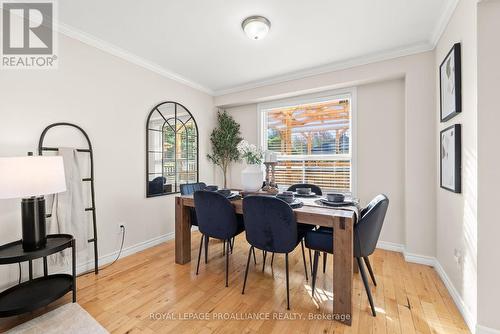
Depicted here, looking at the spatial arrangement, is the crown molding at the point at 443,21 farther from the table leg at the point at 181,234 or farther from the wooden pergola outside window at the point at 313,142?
the table leg at the point at 181,234

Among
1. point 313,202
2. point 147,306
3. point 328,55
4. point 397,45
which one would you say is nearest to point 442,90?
point 397,45

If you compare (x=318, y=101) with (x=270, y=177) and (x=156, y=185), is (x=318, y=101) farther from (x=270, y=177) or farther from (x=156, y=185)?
(x=156, y=185)

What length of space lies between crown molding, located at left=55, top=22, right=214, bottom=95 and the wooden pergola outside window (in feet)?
5.25

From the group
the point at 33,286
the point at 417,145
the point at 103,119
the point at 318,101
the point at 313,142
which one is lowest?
the point at 33,286

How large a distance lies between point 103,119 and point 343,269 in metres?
2.94

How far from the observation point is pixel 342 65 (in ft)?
9.93

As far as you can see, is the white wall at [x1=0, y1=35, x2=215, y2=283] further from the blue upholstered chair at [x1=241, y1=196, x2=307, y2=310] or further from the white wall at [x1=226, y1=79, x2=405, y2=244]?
the white wall at [x1=226, y1=79, x2=405, y2=244]

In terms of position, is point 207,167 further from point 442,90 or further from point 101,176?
point 442,90

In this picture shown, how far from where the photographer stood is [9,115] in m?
1.93

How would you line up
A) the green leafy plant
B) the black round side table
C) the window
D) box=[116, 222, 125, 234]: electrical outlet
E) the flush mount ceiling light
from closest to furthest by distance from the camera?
the black round side table
the flush mount ceiling light
box=[116, 222, 125, 234]: electrical outlet
the window
the green leafy plant

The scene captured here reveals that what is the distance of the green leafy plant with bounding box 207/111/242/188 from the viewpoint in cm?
414

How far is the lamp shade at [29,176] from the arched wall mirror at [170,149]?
1357 mm

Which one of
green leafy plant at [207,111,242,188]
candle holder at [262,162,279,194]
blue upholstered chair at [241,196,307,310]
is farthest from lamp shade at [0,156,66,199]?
green leafy plant at [207,111,242,188]

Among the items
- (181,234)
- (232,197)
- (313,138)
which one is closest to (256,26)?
(232,197)
